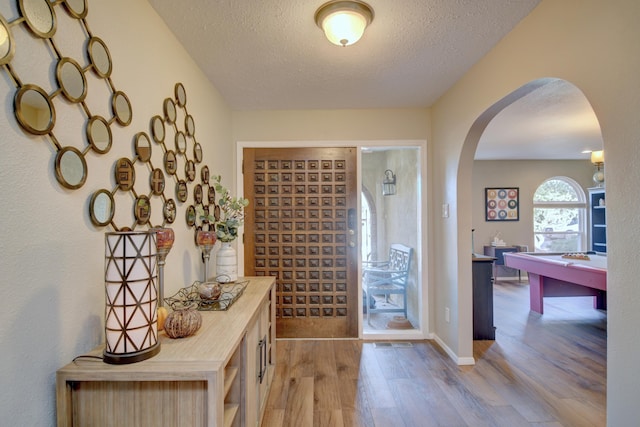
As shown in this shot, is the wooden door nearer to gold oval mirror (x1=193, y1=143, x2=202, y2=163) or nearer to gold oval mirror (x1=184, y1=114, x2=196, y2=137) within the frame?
gold oval mirror (x1=193, y1=143, x2=202, y2=163)

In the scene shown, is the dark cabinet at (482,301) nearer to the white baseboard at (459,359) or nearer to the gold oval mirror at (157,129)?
the white baseboard at (459,359)

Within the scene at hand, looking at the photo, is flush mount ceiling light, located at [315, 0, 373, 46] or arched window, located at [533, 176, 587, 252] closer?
flush mount ceiling light, located at [315, 0, 373, 46]

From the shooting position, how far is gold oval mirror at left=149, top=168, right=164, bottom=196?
5.26ft

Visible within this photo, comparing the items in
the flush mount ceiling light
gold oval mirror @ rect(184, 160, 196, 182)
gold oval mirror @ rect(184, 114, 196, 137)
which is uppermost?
the flush mount ceiling light

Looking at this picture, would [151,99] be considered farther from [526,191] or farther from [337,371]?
[526,191]

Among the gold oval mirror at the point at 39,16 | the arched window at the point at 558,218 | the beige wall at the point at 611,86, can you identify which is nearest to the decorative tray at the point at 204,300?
the gold oval mirror at the point at 39,16

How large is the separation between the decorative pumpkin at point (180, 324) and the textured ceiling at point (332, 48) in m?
1.51

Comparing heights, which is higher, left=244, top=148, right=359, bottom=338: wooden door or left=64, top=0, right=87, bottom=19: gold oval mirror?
left=64, top=0, right=87, bottom=19: gold oval mirror

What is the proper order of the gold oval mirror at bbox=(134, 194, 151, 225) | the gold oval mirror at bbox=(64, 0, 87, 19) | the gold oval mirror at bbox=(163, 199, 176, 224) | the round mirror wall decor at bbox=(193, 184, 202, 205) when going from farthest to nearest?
the round mirror wall decor at bbox=(193, 184, 202, 205), the gold oval mirror at bbox=(163, 199, 176, 224), the gold oval mirror at bbox=(134, 194, 151, 225), the gold oval mirror at bbox=(64, 0, 87, 19)

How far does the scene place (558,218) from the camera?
6.54 meters

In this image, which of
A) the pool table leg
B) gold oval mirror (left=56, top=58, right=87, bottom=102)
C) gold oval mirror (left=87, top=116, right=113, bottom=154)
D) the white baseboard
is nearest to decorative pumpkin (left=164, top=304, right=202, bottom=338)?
gold oval mirror (left=87, top=116, right=113, bottom=154)

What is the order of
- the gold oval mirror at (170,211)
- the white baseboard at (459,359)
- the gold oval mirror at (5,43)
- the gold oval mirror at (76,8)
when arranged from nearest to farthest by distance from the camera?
1. the gold oval mirror at (5,43)
2. the gold oval mirror at (76,8)
3. the gold oval mirror at (170,211)
4. the white baseboard at (459,359)

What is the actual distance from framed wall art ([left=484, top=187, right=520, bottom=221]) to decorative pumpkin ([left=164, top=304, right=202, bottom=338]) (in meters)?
6.42

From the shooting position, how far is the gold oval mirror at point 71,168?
103cm
